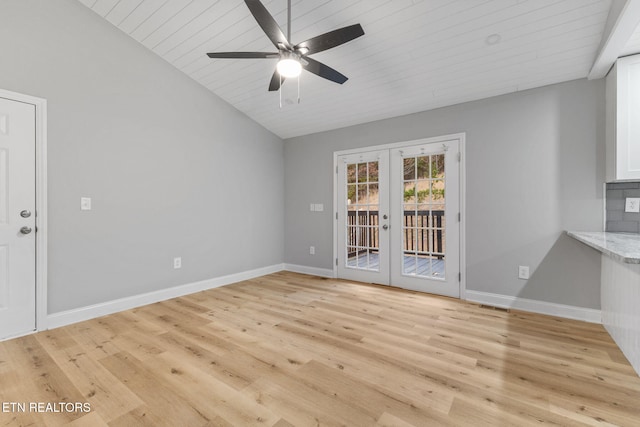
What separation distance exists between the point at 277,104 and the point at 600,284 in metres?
4.22

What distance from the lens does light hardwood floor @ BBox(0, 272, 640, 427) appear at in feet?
5.21

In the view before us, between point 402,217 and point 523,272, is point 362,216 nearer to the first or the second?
point 402,217

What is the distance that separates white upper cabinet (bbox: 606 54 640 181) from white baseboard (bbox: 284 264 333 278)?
3.54 meters

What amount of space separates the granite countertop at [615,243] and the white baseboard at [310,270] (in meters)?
3.09

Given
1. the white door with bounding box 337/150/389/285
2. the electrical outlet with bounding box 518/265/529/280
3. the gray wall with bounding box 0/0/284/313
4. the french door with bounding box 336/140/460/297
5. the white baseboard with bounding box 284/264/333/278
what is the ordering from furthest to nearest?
the white baseboard with bounding box 284/264/333/278
the white door with bounding box 337/150/389/285
the french door with bounding box 336/140/460/297
the electrical outlet with bounding box 518/265/529/280
the gray wall with bounding box 0/0/284/313

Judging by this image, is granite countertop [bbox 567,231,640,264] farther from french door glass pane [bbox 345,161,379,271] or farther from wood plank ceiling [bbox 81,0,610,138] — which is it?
french door glass pane [bbox 345,161,379,271]

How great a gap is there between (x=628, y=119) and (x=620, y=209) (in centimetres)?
83

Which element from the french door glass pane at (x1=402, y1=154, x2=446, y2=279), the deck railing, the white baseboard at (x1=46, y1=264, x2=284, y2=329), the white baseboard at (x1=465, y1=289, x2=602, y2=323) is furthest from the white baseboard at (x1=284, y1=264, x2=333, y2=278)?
the white baseboard at (x1=465, y1=289, x2=602, y2=323)

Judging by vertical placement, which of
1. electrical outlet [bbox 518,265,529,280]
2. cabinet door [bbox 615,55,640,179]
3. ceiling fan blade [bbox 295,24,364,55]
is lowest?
electrical outlet [bbox 518,265,529,280]

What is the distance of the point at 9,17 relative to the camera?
2527mm

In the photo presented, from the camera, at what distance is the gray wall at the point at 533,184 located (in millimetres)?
2863

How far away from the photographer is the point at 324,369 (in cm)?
203

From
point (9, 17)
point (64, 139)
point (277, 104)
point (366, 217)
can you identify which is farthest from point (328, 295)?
point (9, 17)

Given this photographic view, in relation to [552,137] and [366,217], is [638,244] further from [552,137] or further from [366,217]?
[366,217]
